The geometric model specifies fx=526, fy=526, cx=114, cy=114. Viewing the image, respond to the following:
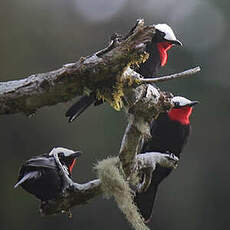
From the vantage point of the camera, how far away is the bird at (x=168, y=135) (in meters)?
2.18

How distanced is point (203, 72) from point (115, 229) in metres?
1.86

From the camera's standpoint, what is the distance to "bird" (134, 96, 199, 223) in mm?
2180

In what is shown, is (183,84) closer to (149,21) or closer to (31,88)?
(149,21)

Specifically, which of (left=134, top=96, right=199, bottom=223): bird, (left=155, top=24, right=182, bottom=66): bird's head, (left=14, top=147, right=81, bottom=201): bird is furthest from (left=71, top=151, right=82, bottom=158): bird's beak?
(left=155, top=24, right=182, bottom=66): bird's head

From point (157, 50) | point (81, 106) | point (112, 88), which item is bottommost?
point (112, 88)

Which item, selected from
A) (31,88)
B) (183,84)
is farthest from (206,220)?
(31,88)

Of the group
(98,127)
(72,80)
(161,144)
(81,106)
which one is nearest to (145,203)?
(161,144)

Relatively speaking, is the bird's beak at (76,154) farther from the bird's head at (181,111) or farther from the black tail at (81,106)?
the bird's head at (181,111)

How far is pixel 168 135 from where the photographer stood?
2281 millimetres

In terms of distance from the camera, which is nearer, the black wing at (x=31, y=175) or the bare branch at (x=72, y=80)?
the bare branch at (x=72, y=80)

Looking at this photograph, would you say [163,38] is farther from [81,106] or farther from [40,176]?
[40,176]

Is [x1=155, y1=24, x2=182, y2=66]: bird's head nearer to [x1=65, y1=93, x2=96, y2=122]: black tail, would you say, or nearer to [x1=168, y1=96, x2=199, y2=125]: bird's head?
[x1=168, y1=96, x2=199, y2=125]: bird's head

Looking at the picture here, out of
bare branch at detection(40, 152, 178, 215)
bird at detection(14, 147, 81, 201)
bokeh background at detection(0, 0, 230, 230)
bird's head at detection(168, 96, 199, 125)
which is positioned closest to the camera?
bare branch at detection(40, 152, 178, 215)

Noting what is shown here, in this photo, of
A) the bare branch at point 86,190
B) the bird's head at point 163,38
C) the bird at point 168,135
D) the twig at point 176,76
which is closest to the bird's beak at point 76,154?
the bird at point 168,135
